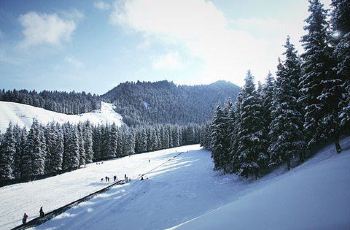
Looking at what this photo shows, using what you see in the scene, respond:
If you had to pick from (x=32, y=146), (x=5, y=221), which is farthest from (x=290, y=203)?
(x=32, y=146)

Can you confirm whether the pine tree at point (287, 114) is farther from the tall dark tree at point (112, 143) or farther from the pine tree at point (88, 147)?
the tall dark tree at point (112, 143)

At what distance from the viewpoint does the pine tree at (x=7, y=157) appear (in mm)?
67312

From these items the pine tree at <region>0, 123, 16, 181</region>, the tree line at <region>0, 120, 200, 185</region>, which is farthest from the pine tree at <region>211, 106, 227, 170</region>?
the pine tree at <region>0, 123, 16, 181</region>

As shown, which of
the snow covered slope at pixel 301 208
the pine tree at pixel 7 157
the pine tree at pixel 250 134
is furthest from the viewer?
the pine tree at pixel 7 157

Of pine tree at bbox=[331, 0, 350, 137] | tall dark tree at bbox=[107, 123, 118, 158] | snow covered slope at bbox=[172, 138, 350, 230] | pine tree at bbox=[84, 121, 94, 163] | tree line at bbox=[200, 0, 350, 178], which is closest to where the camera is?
snow covered slope at bbox=[172, 138, 350, 230]

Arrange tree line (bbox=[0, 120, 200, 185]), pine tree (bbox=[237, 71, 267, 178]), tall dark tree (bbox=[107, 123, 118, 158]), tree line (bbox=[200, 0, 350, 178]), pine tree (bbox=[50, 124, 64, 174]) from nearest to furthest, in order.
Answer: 1. tree line (bbox=[200, 0, 350, 178])
2. pine tree (bbox=[237, 71, 267, 178])
3. tree line (bbox=[0, 120, 200, 185])
4. pine tree (bbox=[50, 124, 64, 174])
5. tall dark tree (bbox=[107, 123, 118, 158])

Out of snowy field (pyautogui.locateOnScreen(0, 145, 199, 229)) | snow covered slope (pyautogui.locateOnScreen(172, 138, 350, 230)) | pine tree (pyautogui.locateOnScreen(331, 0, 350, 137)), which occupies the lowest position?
snowy field (pyautogui.locateOnScreen(0, 145, 199, 229))

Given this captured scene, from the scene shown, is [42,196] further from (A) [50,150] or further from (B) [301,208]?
(B) [301,208]

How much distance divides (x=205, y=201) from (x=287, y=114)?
14.4 m

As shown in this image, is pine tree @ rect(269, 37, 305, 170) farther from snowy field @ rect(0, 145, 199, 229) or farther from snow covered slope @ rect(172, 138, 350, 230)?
snowy field @ rect(0, 145, 199, 229)

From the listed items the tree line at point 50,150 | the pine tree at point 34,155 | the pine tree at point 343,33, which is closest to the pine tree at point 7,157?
the tree line at point 50,150

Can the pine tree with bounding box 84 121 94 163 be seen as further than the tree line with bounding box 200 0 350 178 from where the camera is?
Yes

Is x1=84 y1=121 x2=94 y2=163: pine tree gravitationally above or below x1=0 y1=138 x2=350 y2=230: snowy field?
above

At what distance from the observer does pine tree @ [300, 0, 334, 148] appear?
80.2 feet
